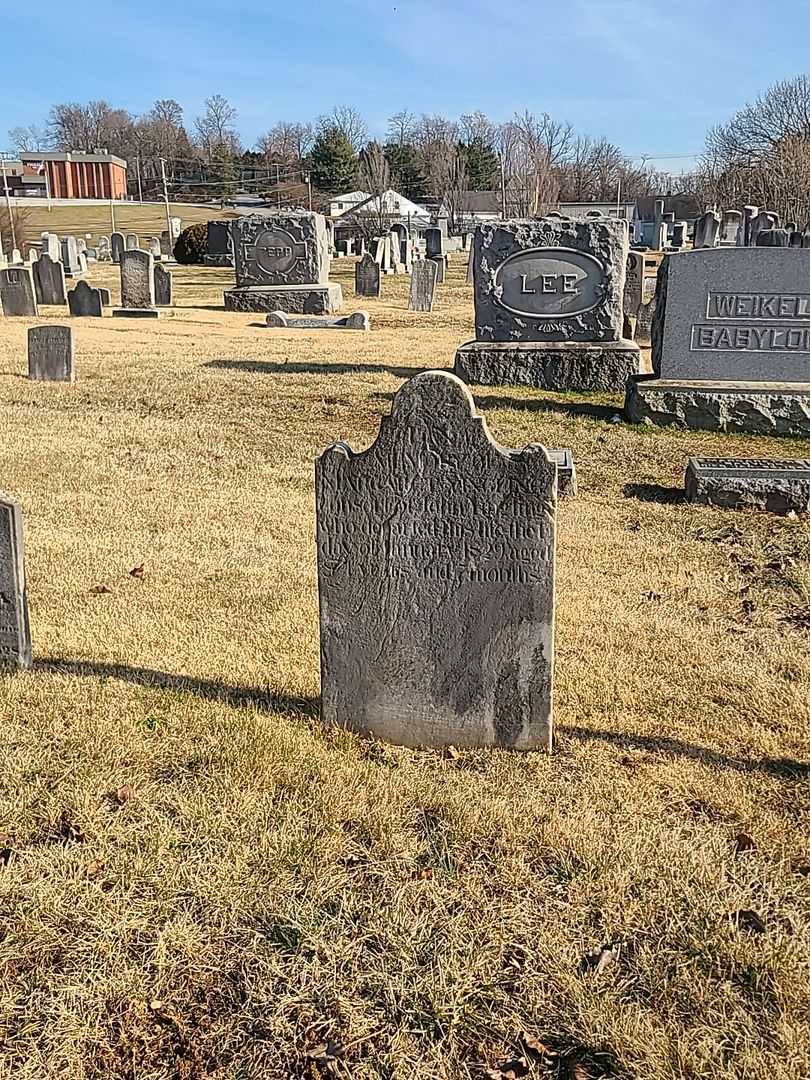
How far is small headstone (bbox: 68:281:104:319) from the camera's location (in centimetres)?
2075

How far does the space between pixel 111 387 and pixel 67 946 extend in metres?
10.3

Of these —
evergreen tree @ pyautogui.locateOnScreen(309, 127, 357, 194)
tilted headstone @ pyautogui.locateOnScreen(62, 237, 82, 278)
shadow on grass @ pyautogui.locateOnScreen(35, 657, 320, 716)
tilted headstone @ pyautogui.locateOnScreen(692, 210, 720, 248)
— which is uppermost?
evergreen tree @ pyautogui.locateOnScreen(309, 127, 357, 194)

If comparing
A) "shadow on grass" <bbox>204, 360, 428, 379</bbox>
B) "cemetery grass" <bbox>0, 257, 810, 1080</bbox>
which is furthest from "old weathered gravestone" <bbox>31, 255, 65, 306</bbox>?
"cemetery grass" <bbox>0, 257, 810, 1080</bbox>

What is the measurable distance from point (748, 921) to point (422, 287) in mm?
21514

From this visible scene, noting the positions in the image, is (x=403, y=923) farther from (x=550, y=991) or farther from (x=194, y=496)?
(x=194, y=496)

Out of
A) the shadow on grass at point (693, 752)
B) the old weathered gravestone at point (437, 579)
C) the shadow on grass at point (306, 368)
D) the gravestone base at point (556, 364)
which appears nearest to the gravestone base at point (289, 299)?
the shadow on grass at point (306, 368)

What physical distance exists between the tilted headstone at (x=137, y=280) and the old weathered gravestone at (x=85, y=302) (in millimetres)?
767

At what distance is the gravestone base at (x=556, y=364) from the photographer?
38.5ft

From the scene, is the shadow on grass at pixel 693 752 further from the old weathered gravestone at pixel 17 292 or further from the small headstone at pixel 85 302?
the small headstone at pixel 85 302

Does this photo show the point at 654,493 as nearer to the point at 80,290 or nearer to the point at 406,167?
the point at 80,290

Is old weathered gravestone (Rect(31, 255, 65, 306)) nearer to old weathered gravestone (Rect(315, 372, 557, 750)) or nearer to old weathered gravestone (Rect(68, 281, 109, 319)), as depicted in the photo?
old weathered gravestone (Rect(68, 281, 109, 319))

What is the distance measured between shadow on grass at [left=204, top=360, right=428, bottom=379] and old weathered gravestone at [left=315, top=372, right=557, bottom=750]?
949 cm

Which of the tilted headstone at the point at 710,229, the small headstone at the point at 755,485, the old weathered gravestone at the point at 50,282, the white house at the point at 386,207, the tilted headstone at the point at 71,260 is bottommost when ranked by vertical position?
the small headstone at the point at 755,485

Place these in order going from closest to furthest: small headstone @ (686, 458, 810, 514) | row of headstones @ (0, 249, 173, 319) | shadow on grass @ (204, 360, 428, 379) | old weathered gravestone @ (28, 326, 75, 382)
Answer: small headstone @ (686, 458, 810, 514) → old weathered gravestone @ (28, 326, 75, 382) → shadow on grass @ (204, 360, 428, 379) → row of headstones @ (0, 249, 173, 319)
